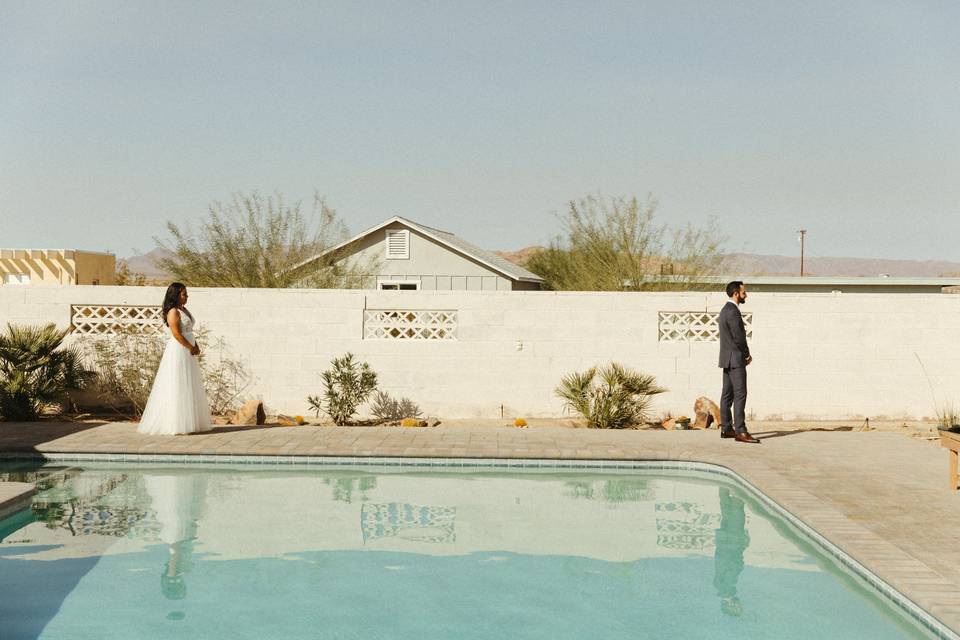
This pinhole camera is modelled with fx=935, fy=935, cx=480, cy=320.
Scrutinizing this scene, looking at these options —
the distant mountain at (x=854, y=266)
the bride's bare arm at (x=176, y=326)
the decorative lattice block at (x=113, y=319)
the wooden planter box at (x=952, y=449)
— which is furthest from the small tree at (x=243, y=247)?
the distant mountain at (x=854, y=266)

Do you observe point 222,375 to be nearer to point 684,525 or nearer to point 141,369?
point 141,369

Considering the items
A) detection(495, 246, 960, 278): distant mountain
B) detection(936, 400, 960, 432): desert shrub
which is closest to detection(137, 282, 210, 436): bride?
detection(936, 400, 960, 432): desert shrub

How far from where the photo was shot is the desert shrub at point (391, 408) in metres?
12.9

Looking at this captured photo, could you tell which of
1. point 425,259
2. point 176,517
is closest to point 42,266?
point 425,259

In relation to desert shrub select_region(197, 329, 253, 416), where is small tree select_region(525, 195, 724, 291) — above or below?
above

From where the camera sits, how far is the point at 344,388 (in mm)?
12492

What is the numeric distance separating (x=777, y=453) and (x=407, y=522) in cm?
434

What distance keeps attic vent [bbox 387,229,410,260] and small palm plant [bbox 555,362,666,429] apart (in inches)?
828

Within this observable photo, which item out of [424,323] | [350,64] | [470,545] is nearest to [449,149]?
[350,64]

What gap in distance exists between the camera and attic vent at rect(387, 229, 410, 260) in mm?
33219

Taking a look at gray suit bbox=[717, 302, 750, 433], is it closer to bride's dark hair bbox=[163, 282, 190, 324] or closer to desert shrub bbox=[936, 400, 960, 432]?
desert shrub bbox=[936, 400, 960, 432]

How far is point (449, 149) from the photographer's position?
4250cm

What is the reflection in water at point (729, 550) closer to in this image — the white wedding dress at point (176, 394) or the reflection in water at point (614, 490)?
the reflection in water at point (614, 490)

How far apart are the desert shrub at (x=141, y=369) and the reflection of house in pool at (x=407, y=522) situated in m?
4.98
